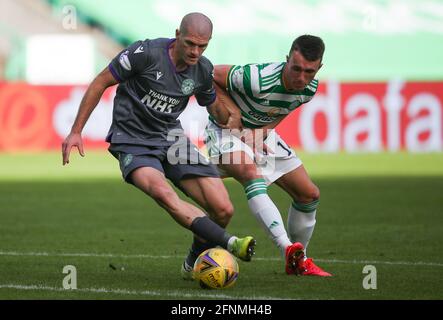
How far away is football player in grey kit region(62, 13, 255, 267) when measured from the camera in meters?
8.36

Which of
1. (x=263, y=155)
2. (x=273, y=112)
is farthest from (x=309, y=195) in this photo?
(x=273, y=112)

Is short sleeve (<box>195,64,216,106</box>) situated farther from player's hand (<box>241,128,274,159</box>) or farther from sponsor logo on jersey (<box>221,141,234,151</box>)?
player's hand (<box>241,128,274,159</box>)

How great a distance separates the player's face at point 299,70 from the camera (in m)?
9.09

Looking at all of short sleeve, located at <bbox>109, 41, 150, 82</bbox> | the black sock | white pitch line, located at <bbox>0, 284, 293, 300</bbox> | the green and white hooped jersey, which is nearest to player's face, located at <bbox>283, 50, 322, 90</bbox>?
the green and white hooped jersey

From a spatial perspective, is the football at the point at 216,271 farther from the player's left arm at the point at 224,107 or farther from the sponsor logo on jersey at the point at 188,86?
the player's left arm at the point at 224,107

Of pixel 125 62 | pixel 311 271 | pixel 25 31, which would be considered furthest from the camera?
pixel 25 31

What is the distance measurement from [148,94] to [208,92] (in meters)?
0.71

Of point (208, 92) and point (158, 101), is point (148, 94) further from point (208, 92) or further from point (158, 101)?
point (208, 92)

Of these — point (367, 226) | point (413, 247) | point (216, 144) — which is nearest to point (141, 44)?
point (216, 144)

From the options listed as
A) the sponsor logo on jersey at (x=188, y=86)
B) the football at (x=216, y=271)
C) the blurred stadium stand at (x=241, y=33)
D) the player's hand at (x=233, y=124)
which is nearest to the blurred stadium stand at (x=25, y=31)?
the blurred stadium stand at (x=241, y=33)

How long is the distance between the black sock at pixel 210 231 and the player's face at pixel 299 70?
69.6 inches

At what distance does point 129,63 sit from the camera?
8.46 m

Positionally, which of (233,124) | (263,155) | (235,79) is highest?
(235,79)
